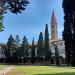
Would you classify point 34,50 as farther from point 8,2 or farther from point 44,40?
point 8,2

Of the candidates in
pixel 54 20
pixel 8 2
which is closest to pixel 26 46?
pixel 54 20

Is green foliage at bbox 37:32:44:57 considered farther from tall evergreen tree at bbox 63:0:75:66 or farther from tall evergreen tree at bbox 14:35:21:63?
tall evergreen tree at bbox 63:0:75:66

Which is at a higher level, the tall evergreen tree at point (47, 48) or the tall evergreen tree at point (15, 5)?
the tall evergreen tree at point (47, 48)

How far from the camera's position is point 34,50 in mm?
116000

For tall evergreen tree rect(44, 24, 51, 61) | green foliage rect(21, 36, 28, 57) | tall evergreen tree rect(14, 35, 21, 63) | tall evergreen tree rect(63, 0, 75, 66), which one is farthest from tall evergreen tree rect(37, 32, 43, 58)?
tall evergreen tree rect(63, 0, 75, 66)

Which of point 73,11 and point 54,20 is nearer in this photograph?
point 73,11

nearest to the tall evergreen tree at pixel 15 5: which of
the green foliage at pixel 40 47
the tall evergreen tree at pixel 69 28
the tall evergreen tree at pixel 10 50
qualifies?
the tall evergreen tree at pixel 69 28

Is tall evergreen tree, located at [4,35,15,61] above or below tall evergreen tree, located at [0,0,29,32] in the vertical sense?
above

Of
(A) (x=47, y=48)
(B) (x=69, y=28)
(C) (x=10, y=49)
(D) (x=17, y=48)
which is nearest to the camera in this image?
(B) (x=69, y=28)

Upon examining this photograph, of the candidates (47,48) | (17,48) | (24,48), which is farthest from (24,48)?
(47,48)

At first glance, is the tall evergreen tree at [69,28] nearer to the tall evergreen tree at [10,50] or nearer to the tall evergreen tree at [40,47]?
the tall evergreen tree at [40,47]

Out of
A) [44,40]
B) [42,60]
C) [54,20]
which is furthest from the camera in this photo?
[54,20]

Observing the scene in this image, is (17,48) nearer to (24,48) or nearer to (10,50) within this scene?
(24,48)

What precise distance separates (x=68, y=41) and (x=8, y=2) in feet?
46.3
